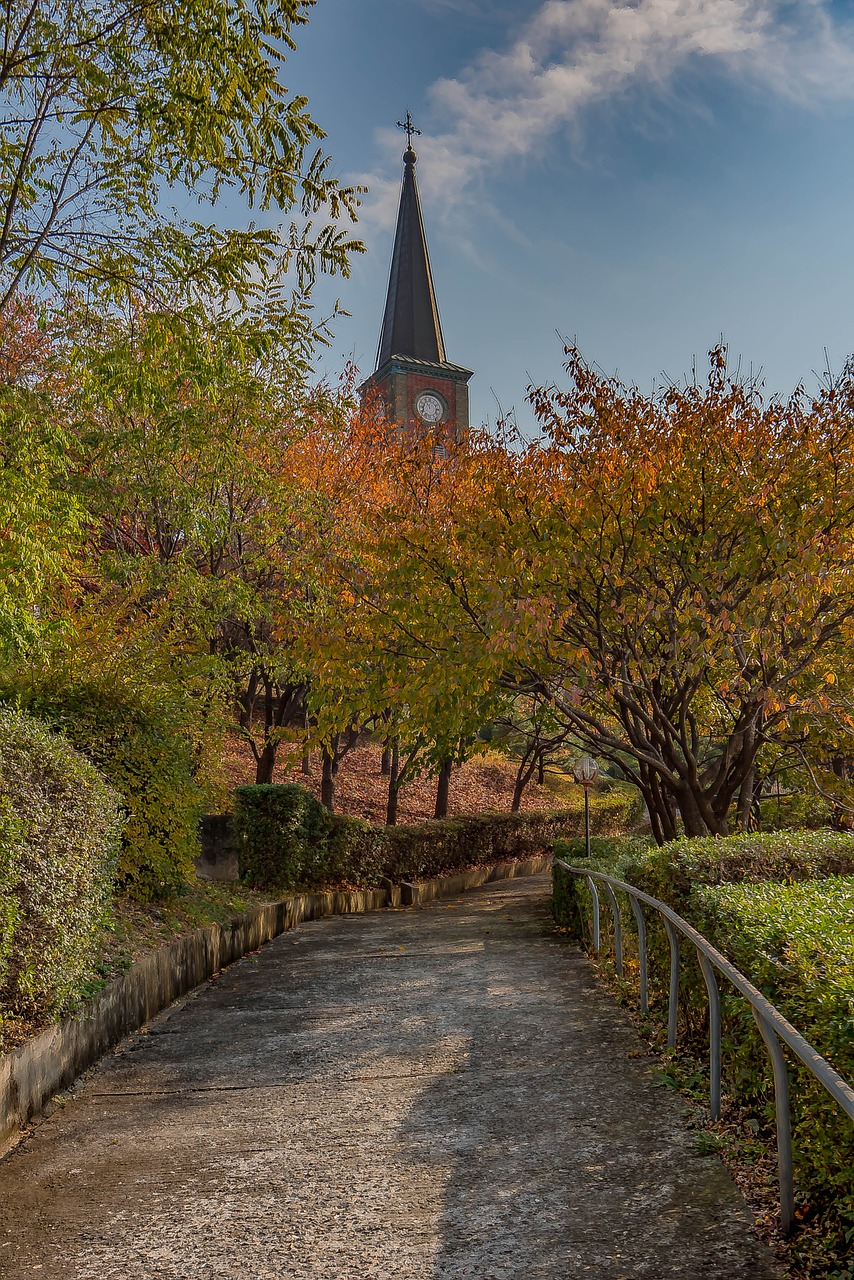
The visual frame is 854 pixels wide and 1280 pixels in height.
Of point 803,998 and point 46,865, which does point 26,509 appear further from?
point 803,998

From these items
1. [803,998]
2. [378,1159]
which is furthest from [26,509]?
[803,998]

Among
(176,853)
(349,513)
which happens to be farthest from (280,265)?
(349,513)

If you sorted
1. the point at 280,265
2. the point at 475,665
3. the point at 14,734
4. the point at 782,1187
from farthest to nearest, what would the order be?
1. the point at 475,665
2. the point at 280,265
3. the point at 14,734
4. the point at 782,1187

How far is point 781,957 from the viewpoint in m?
4.05

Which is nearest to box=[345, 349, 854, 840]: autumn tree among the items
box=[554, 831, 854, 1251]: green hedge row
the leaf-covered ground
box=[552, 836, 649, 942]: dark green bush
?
box=[552, 836, 649, 942]: dark green bush

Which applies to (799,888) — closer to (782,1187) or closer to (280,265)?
(782,1187)

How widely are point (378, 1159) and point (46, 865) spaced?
2.35 meters

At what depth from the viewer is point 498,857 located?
25094 millimetres

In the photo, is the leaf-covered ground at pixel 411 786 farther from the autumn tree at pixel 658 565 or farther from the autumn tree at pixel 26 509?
the autumn tree at pixel 26 509

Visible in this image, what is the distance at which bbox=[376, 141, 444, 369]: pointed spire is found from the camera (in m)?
56.0

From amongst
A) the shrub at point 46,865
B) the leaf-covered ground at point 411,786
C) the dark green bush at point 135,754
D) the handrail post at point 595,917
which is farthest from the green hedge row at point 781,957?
the leaf-covered ground at point 411,786

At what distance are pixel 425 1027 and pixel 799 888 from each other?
272 cm

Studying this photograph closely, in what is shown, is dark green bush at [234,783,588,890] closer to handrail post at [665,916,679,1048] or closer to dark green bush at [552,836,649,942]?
dark green bush at [552,836,649,942]

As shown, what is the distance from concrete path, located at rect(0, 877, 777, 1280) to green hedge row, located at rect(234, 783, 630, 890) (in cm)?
680
